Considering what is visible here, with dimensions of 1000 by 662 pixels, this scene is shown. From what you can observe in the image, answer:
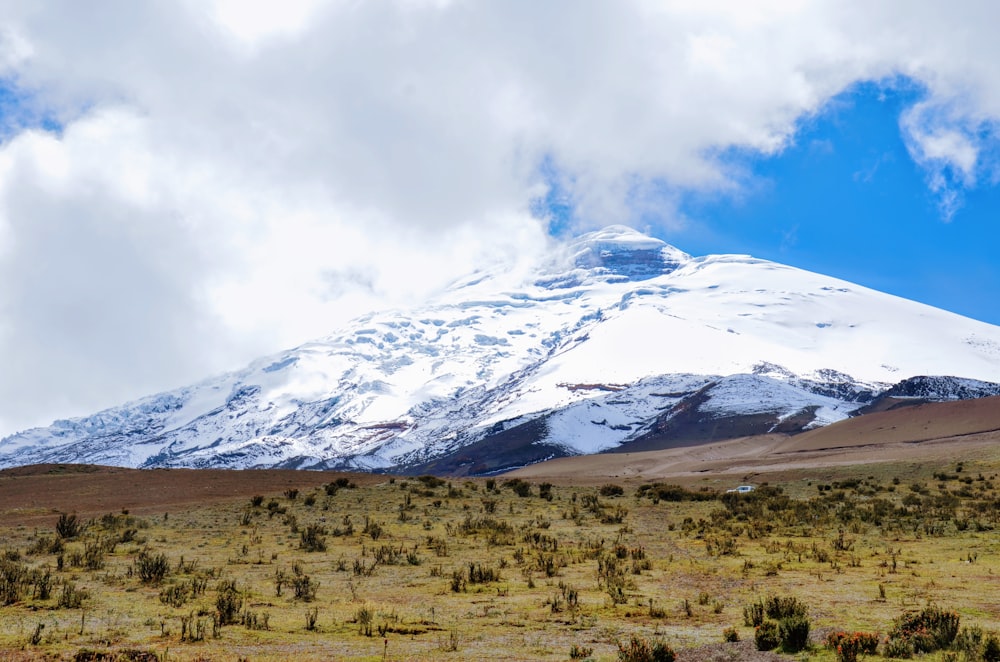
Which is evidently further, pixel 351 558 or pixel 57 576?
pixel 351 558

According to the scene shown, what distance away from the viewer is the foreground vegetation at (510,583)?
1121cm

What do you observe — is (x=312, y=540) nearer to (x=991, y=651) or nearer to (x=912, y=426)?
(x=991, y=651)

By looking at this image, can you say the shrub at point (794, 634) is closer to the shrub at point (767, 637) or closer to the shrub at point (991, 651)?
the shrub at point (767, 637)

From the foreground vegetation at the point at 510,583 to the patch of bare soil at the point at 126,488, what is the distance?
554 centimetres

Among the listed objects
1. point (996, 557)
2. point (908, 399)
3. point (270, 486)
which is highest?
point (908, 399)

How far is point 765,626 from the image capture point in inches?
445

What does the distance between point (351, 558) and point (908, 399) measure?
144130 mm

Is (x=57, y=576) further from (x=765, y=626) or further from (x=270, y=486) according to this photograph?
(x=270, y=486)

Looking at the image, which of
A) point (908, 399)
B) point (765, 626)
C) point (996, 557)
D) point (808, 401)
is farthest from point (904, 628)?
point (808, 401)

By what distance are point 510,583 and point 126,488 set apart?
35528mm

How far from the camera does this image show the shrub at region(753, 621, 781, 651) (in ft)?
36.1

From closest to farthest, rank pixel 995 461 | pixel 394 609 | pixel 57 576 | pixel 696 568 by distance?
pixel 394 609
pixel 57 576
pixel 696 568
pixel 995 461

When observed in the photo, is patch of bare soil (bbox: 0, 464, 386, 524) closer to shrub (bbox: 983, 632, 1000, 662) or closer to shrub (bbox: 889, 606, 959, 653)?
shrub (bbox: 889, 606, 959, 653)

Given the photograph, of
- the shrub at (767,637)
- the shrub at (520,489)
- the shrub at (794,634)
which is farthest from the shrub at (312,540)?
the shrub at (520,489)
